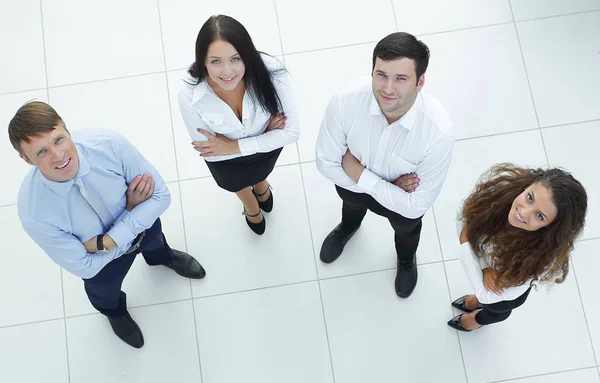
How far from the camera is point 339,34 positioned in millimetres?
3598

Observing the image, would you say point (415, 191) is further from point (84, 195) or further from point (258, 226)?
point (84, 195)

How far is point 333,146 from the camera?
2363mm

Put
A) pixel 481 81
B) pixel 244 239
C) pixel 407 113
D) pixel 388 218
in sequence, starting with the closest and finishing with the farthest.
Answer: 1. pixel 407 113
2. pixel 388 218
3. pixel 244 239
4. pixel 481 81

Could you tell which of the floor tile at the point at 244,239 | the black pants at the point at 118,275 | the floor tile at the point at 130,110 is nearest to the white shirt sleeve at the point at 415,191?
the floor tile at the point at 244,239

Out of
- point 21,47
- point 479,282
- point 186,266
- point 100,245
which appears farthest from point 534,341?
point 21,47

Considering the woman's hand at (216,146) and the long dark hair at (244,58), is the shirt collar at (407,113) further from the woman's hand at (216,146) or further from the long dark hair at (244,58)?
the woman's hand at (216,146)

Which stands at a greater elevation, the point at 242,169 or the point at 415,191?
the point at 242,169

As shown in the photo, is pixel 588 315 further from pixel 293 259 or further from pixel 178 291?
pixel 178 291

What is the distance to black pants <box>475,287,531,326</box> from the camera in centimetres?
250

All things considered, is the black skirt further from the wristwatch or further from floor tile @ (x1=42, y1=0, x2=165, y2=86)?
floor tile @ (x1=42, y1=0, x2=165, y2=86)

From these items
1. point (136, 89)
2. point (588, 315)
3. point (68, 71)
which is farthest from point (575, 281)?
point (68, 71)

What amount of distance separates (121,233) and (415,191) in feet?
3.98

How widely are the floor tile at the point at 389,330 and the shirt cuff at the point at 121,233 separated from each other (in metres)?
1.22

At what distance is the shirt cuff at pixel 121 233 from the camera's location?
2355 mm
